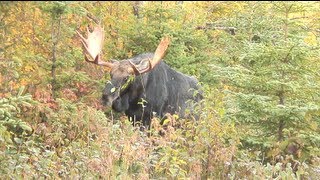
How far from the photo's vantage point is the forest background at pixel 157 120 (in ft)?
21.1

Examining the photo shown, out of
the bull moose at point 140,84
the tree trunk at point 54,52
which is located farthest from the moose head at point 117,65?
the tree trunk at point 54,52

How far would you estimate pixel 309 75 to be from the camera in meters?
8.16

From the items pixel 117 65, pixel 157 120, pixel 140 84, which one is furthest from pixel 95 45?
pixel 157 120

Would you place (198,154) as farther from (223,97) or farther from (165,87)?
(165,87)

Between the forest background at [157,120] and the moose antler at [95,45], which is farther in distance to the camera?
the moose antler at [95,45]

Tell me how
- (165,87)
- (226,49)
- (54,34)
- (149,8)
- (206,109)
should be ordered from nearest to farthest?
(206,109), (54,34), (165,87), (149,8), (226,49)

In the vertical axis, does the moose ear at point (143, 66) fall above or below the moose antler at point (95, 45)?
below

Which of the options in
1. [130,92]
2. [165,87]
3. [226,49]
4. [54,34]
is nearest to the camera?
[54,34]

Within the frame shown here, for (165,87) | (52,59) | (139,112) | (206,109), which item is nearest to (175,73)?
(165,87)

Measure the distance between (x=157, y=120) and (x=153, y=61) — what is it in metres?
2.39

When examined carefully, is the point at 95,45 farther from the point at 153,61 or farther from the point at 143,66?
the point at 153,61

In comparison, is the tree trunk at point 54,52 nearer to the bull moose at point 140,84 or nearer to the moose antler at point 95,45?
the bull moose at point 140,84

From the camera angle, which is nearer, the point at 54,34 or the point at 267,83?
the point at 267,83

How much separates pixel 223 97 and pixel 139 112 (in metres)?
2.37
